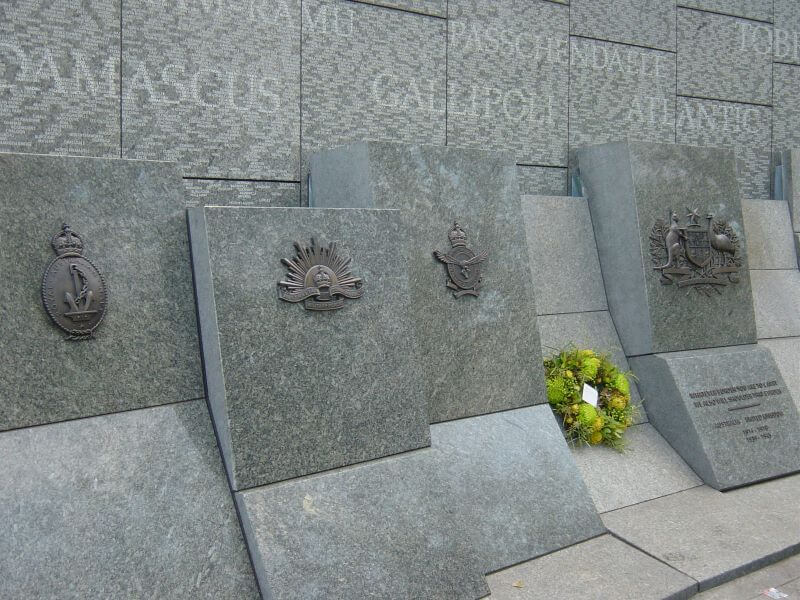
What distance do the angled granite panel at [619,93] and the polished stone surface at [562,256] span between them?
114cm

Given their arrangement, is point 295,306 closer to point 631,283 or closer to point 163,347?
point 163,347

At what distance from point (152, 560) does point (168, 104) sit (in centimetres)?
299

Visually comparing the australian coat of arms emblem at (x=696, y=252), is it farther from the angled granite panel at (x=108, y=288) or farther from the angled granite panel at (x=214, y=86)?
the angled granite panel at (x=108, y=288)

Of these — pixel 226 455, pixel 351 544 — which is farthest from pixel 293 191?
pixel 351 544

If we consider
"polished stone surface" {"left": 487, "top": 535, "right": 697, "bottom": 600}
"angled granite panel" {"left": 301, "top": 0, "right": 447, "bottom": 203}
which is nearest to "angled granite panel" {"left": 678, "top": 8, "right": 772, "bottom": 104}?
"angled granite panel" {"left": 301, "top": 0, "right": 447, "bottom": 203}

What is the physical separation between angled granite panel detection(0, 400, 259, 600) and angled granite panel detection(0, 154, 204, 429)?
0.14 m

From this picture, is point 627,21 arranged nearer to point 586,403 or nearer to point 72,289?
point 586,403

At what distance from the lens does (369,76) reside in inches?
224

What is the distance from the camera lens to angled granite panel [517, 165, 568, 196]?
21.5 ft

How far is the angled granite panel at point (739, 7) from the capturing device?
7629 mm

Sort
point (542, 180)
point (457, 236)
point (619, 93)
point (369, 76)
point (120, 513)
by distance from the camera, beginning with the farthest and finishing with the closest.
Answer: point (619, 93) < point (542, 180) < point (369, 76) < point (457, 236) < point (120, 513)

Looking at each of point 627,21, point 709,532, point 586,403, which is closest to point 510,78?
point 627,21

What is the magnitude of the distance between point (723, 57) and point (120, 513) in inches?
295

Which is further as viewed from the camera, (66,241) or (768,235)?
(768,235)
